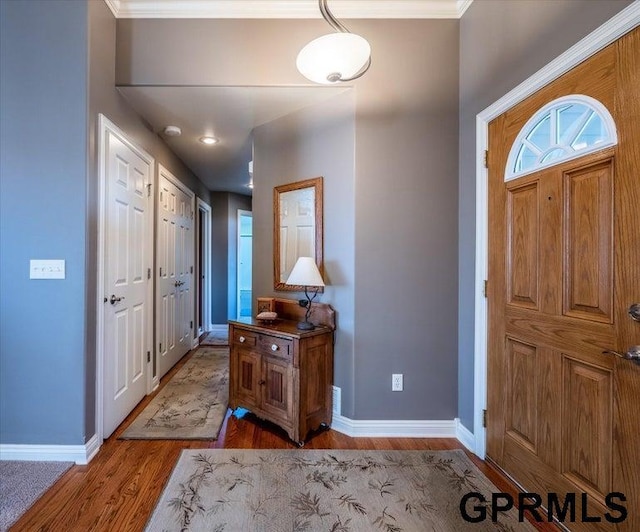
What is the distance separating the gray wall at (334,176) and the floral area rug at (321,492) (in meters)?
0.47

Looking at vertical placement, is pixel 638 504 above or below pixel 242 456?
above

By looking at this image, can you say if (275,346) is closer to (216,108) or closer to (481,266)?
(481,266)

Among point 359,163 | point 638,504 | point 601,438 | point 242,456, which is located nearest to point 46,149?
point 359,163

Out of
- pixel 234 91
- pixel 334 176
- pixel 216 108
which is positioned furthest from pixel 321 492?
pixel 216 108

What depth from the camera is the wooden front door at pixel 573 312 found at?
1121 mm

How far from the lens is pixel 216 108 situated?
2.36m

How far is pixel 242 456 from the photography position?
1820mm

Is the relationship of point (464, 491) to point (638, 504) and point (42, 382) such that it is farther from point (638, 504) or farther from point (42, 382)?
point (42, 382)

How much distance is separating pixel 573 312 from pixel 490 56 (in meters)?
1.45

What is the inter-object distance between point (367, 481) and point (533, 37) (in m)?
2.32

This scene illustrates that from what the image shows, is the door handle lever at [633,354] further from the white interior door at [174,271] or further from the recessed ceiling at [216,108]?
the white interior door at [174,271]

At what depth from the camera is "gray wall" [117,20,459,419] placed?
6.68ft

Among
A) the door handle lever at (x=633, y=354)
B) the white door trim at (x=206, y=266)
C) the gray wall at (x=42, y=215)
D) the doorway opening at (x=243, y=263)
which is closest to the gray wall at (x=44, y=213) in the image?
the gray wall at (x=42, y=215)

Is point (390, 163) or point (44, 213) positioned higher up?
point (390, 163)
